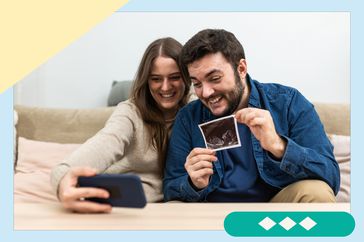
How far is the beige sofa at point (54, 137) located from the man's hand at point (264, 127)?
1.66 feet

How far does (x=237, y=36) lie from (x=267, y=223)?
68 cm

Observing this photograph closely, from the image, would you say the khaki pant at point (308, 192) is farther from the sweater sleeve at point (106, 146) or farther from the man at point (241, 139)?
the sweater sleeve at point (106, 146)

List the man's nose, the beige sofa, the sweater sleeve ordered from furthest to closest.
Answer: the beige sofa → the man's nose → the sweater sleeve

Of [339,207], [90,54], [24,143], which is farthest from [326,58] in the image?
[24,143]

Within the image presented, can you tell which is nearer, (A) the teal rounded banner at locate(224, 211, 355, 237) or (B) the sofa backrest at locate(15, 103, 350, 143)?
(A) the teal rounded banner at locate(224, 211, 355, 237)

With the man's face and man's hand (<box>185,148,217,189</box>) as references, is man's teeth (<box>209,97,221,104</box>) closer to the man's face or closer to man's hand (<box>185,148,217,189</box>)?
the man's face

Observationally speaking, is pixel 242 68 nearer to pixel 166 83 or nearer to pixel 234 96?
pixel 234 96

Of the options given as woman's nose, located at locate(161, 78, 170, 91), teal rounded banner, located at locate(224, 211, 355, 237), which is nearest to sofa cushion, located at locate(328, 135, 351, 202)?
teal rounded banner, located at locate(224, 211, 355, 237)

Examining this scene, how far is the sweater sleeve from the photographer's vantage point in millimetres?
1000

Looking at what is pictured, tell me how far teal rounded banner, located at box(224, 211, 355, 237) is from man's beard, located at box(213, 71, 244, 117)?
1.49ft

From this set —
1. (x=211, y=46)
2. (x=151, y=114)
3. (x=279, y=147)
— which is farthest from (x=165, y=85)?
(x=279, y=147)

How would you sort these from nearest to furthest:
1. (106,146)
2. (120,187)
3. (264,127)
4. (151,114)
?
1. (120,187)
2. (264,127)
3. (106,146)
4. (151,114)

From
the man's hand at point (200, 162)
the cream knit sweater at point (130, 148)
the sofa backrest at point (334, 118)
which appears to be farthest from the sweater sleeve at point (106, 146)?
the sofa backrest at point (334, 118)

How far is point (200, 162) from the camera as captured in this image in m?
1.13
